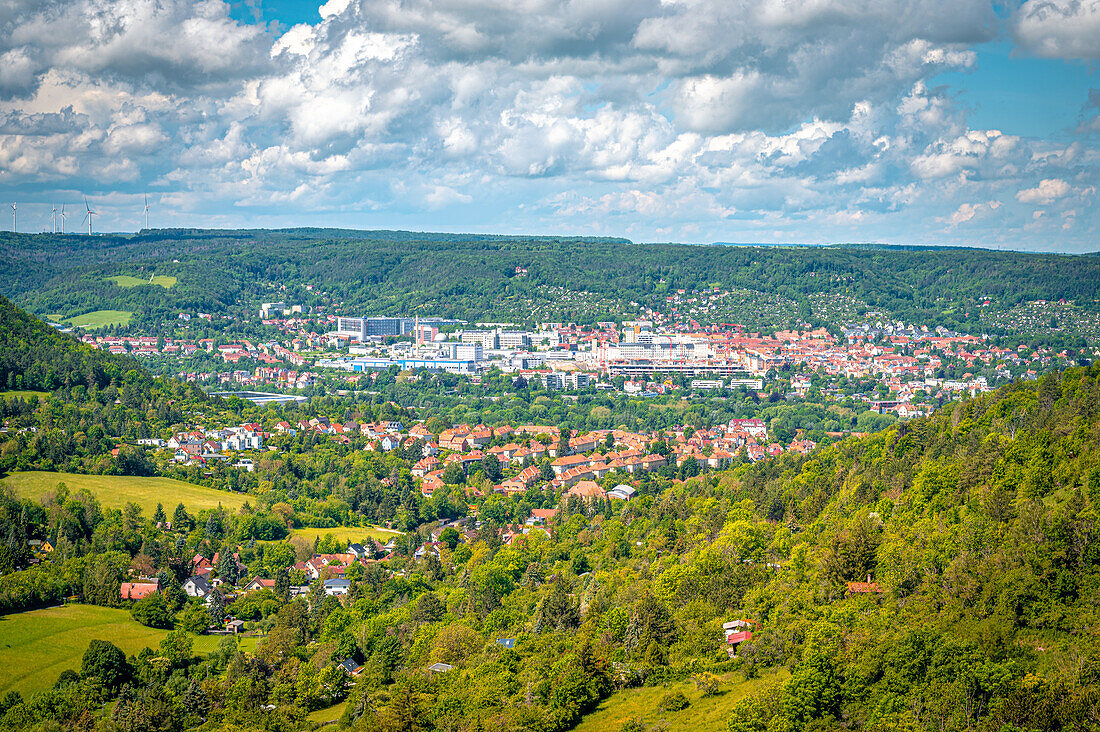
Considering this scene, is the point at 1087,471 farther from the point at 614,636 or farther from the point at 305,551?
the point at 305,551

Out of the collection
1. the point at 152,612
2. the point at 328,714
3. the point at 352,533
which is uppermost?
the point at 328,714

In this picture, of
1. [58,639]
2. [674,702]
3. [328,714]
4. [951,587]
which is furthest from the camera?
[58,639]

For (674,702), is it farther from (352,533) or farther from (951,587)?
(352,533)

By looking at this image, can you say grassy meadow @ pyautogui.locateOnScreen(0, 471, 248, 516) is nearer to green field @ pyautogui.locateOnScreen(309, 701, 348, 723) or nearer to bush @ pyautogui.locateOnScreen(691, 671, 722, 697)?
green field @ pyautogui.locateOnScreen(309, 701, 348, 723)

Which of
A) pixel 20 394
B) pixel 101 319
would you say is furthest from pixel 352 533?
pixel 101 319

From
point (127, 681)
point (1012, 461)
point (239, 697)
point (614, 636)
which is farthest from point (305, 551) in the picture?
point (1012, 461)

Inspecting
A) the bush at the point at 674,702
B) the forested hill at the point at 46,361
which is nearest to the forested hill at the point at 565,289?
the forested hill at the point at 46,361

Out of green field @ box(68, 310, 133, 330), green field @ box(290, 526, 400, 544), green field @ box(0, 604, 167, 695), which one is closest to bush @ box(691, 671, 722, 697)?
green field @ box(0, 604, 167, 695)
